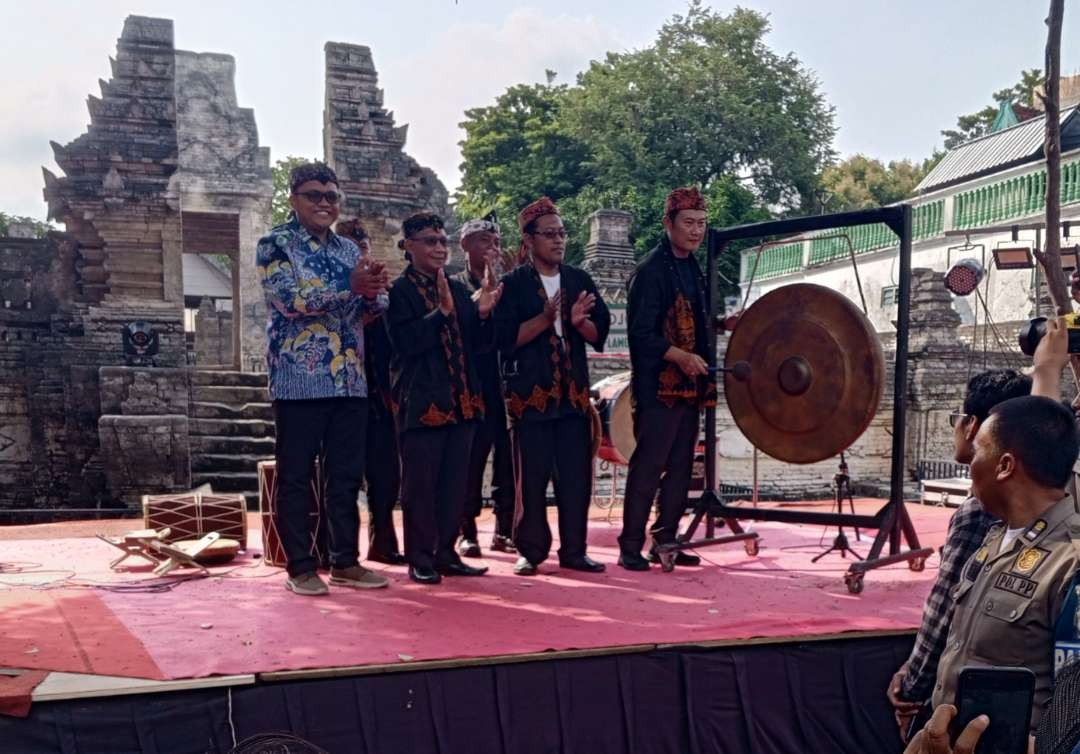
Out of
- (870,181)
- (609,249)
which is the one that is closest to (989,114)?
(870,181)

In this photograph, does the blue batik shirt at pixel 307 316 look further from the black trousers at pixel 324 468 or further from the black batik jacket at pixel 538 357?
the black batik jacket at pixel 538 357

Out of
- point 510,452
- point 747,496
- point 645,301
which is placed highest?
point 645,301

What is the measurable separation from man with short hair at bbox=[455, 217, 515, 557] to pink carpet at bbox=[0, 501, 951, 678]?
341 mm

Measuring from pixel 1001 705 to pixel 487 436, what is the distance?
3.90 meters

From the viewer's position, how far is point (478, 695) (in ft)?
10.9

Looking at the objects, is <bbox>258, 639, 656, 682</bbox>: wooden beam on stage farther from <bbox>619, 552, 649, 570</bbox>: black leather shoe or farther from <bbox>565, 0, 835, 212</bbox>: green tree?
<bbox>565, 0, 835, 212</bbox>: green tree

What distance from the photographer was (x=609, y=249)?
13.9 meters

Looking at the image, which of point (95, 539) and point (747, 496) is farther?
point (747, 496)

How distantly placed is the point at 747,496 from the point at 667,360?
7.05m

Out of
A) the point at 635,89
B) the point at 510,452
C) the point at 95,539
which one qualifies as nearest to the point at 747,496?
the point at 510,452

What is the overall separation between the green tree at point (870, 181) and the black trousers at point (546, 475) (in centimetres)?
3279

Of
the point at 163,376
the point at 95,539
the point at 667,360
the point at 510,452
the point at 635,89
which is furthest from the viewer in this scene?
the point at 635,89

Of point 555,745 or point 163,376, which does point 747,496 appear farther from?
point 555,745

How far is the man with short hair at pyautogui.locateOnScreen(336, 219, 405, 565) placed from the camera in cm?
498
